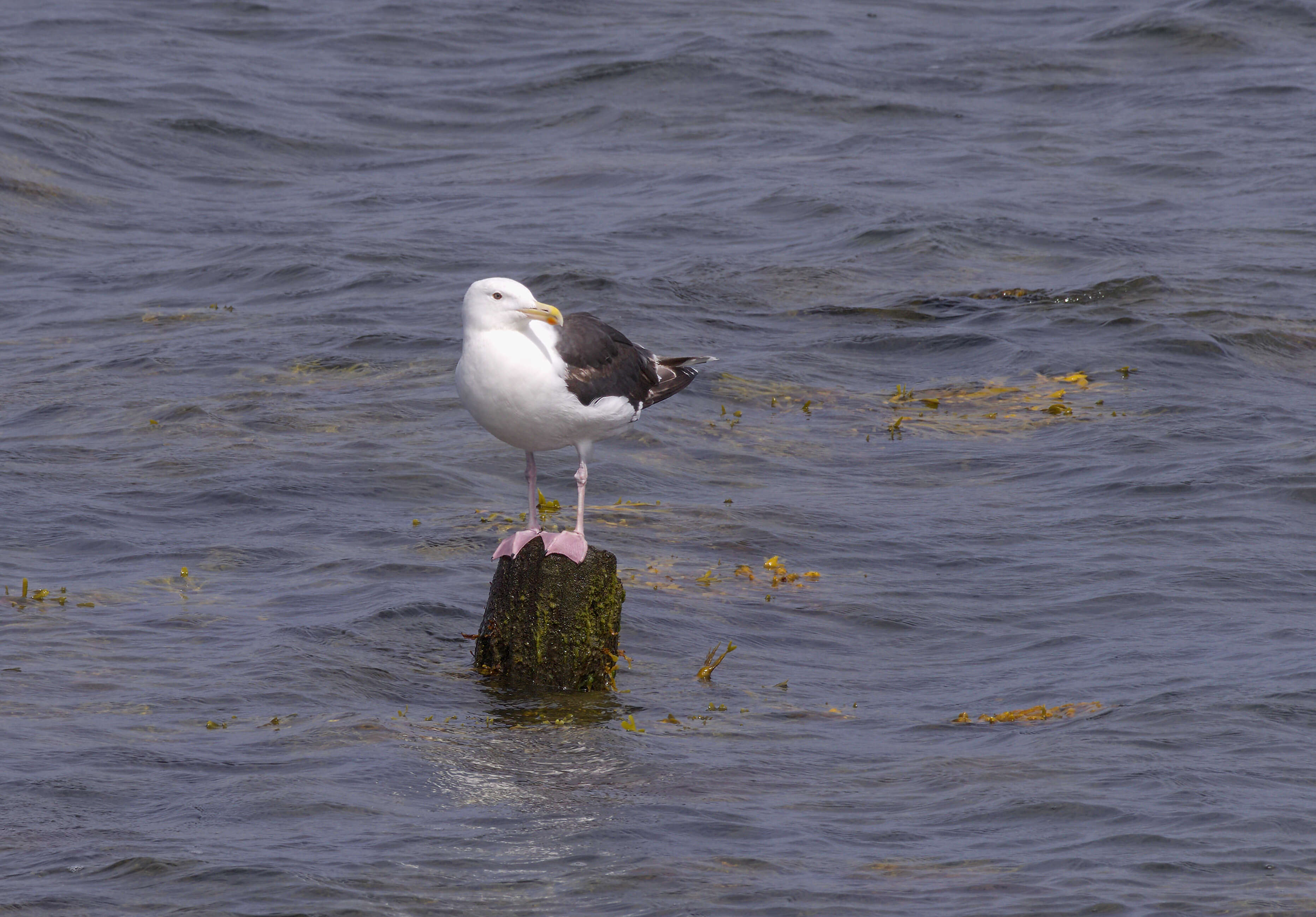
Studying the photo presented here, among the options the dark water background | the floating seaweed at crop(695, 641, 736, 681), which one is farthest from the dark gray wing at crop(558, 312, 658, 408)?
the dark water background

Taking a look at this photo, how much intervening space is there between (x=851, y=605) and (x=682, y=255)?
913 cm

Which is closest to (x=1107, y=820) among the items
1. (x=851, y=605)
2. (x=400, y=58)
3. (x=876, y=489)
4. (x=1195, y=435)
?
(x=851, y=605)

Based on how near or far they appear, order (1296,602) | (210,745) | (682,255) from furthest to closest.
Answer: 1. (682,255)
2. (1296,602)
3. (210,745)

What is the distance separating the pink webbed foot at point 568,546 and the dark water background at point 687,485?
2.69 ft

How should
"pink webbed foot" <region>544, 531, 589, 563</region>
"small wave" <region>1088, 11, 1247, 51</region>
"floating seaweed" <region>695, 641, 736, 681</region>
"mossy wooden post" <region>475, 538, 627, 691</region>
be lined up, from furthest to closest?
"small wave" <region>1088, 11, 1247, 51</region> → "floating seaweed" <region>695, 641, 736, 681</region> → "mossy wooden post" <region>475, 538, 627, 691</region> → "pink webbed foot" <region>544, 531, 589, 563</region>

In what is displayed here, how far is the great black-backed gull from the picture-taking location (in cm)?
782

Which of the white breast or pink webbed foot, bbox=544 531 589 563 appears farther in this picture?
pink webbed foot, bbox=544 531 589 563

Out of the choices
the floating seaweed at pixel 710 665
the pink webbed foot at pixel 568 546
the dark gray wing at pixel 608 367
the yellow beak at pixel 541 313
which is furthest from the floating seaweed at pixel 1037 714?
the yellow beak at pixel 541 313

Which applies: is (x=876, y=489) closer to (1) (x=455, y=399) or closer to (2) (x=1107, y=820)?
(1) (x=455, y=399)

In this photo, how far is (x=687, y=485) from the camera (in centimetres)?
1279

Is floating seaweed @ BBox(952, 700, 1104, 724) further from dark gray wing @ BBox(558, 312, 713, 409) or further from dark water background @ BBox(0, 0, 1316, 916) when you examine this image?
dark gray wing @ BBox(558, 312, 713, 409)

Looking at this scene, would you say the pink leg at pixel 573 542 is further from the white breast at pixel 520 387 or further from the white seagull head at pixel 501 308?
the white seagull head at pixel 501 308

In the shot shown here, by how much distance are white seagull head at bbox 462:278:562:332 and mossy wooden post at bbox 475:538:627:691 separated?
1345mm

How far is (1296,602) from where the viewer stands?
10.3 metres
